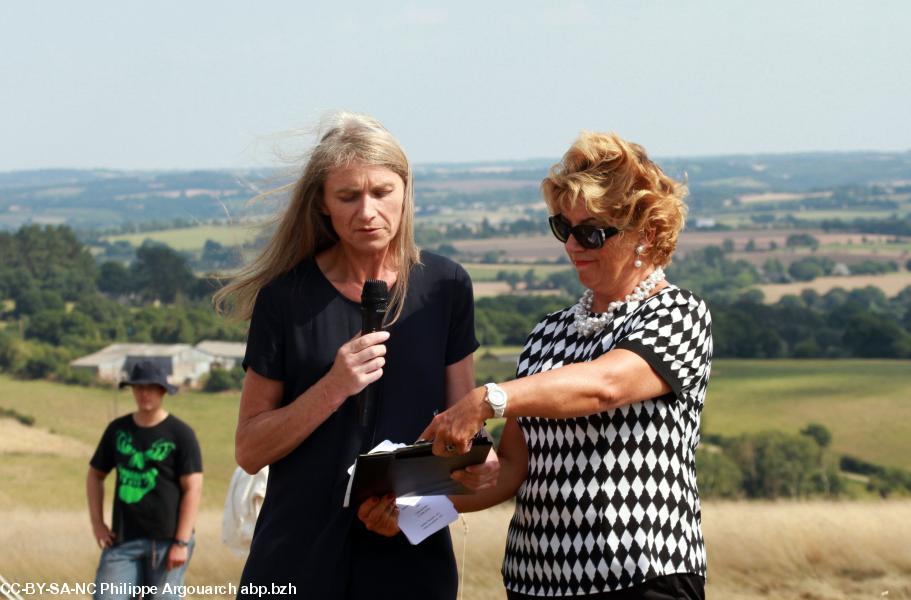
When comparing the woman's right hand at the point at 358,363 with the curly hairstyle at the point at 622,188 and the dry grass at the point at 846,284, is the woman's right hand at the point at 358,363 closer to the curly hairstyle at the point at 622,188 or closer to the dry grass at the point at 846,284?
the curly hairstyle at the point at 622,188

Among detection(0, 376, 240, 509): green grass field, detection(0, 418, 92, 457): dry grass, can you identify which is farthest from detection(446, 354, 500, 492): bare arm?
detection(0, 418, 92, 457): dry grass

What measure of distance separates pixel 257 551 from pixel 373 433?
1.27 feet

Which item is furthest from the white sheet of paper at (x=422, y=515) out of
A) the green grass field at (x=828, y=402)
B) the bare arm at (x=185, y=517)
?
the green grass field at (x=828, y=402)

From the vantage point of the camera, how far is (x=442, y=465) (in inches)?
95.8

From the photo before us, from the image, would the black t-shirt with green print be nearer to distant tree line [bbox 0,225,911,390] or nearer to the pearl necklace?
the pearl necklace

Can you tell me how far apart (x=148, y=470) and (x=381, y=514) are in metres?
2.92

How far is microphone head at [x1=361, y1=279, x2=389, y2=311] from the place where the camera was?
2.50m

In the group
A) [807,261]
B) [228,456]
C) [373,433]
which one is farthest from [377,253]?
[807,261]

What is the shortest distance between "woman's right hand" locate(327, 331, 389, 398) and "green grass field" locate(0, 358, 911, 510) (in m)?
30.6

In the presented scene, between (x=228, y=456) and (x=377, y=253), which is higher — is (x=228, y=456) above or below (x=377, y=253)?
below

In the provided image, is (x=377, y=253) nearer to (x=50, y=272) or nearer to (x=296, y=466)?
(x=296, y=466)

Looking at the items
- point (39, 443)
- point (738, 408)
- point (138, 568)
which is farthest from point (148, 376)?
point (738, 408)

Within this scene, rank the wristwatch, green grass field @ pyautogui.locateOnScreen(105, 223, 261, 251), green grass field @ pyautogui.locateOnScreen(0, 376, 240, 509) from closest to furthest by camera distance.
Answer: the wristwatch
green grass field @ pyautogui.locateOnScreen(0, 376, 240, 509)
green grass field @ pyautogui.locateOnScreen(105, 223, 261, 251)

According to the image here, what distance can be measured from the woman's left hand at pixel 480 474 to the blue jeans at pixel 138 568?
2.97 meters
